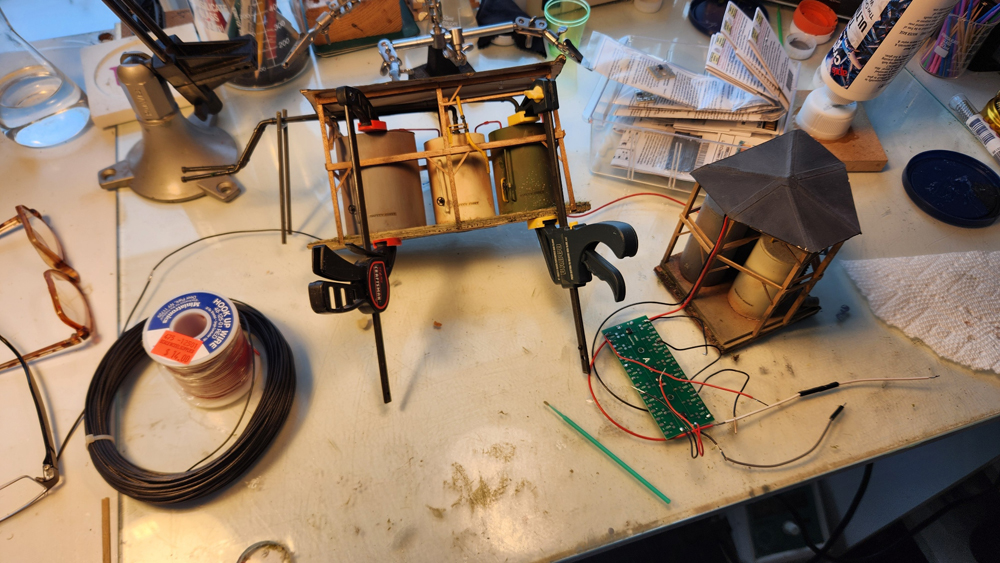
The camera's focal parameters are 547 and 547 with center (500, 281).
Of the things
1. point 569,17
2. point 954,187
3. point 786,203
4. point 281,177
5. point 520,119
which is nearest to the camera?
point 786,203

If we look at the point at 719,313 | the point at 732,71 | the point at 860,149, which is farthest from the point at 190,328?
the point at 860,149

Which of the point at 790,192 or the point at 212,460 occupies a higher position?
the point at 790,192

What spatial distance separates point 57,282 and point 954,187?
1862mm

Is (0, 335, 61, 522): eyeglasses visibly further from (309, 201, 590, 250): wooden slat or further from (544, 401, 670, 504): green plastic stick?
(544, 401, 670, 504): green plastic stick

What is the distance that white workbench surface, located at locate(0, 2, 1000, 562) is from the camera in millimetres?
829

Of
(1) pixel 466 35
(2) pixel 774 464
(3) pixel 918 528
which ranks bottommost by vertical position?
(3) pixel 918 528

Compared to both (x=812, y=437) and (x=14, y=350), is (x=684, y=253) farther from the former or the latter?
(x=14, y=350)

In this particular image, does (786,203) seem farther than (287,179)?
No

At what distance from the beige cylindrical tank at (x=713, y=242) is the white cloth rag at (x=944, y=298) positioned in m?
0.30

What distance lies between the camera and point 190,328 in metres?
0.84

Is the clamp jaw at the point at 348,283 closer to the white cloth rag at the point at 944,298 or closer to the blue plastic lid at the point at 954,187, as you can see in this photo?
the white cloth rag at the point at 944,298

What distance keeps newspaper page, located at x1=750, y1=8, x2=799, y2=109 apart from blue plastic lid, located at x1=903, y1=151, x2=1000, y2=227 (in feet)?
1.06

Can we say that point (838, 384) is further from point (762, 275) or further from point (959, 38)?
point (959, 38)

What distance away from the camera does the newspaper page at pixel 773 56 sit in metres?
1.15
